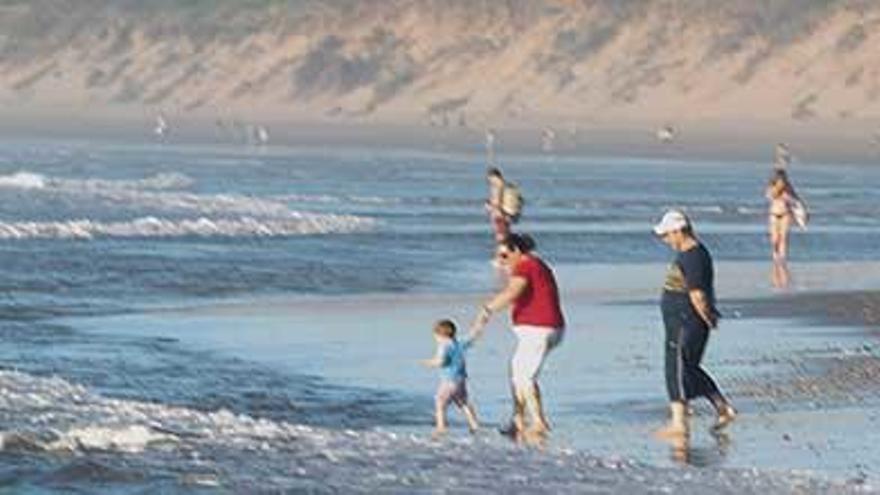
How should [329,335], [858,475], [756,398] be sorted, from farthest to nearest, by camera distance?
[329,335] < [756,398] < [858,475]

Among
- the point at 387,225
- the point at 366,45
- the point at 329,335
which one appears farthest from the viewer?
the point at 366,45

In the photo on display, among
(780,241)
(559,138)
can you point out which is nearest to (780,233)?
(780,241)

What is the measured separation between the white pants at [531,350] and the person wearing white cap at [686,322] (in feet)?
2.43

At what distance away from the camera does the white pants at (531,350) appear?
57.5ft

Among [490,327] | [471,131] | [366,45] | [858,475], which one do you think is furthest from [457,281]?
[366,45]

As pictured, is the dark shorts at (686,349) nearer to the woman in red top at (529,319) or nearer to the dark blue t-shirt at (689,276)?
the dark blue t-shirt at (689,276)

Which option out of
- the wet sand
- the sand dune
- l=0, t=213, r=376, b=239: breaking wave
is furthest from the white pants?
the sand dune

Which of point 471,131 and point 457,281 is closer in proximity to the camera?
point 457,281

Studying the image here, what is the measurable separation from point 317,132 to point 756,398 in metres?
61.6

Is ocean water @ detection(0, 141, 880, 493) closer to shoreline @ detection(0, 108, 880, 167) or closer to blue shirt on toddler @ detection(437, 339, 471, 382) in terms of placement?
blue shirt on toddler @ detection(437, 339, 471, 382)

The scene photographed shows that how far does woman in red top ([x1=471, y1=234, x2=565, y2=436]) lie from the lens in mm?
17453

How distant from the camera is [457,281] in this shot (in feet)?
95.7

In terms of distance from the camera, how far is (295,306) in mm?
26109

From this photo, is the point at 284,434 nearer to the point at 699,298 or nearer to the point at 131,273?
the point at 699,298
